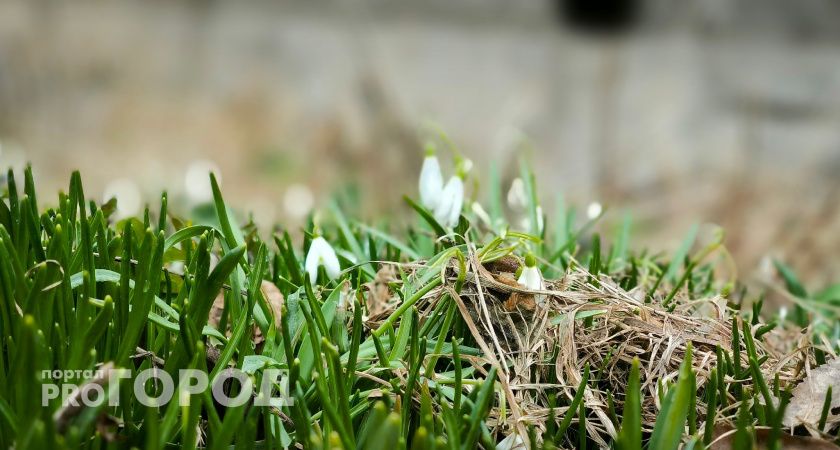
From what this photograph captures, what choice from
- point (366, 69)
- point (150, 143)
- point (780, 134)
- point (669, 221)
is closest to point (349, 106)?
point (366, 69)

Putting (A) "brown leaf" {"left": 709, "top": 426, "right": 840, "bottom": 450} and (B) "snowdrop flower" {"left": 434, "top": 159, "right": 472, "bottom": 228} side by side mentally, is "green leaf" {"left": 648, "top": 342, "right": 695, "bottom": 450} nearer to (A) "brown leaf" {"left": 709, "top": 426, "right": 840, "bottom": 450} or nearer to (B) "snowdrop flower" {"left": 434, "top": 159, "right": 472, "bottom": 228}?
(A) "brown leaf" {"left": 709, "top": 426, "right": 840, "bottom": 450}

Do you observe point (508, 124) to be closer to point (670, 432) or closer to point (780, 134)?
point (780, 134)

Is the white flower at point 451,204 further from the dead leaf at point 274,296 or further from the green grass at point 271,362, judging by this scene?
the dead leaf at point 274,296

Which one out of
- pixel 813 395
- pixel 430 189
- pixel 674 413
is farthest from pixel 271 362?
pixel 813 395

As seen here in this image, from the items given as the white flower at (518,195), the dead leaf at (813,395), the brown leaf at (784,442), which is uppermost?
the white flower at (518,195)

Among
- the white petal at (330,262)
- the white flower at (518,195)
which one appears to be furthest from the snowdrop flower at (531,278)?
the white flower at (518,195)

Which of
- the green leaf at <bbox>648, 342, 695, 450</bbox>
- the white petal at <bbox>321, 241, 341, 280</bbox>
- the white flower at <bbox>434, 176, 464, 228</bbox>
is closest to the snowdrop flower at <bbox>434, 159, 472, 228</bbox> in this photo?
the white flower at <bbox>434, 176, 464, 228</bbox>

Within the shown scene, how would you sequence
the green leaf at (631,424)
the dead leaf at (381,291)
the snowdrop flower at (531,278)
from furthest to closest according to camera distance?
the dead leaf at (381,291) < the snowdrop flower at (531,278) < the green leaf at (631,424)
